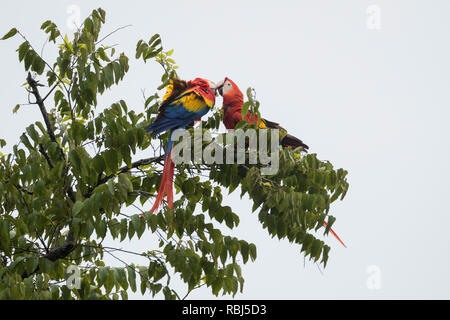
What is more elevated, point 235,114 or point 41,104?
point 235,114

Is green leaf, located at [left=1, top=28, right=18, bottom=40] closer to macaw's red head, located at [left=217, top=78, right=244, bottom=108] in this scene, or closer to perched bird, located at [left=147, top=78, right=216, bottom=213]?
perched bird, located at [left=147, top=78, right=216, bottom=213]

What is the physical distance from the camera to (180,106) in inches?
165

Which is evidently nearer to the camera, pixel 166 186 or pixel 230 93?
pixel 166 186

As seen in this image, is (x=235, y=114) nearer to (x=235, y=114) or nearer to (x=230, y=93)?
(x=235, y=114)

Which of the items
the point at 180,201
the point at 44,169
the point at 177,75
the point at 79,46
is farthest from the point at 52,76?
the point at 180,201

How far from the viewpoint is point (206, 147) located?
11.9 ft

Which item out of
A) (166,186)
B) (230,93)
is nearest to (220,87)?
(230,93)

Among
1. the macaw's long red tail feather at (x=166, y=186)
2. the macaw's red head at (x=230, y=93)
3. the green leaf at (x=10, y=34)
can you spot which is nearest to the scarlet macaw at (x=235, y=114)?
the macaw's red head at (x=230, y=93)

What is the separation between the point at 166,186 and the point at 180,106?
70 centimetres

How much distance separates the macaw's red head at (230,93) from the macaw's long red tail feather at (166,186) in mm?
880

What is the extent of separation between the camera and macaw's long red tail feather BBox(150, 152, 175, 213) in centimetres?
372
